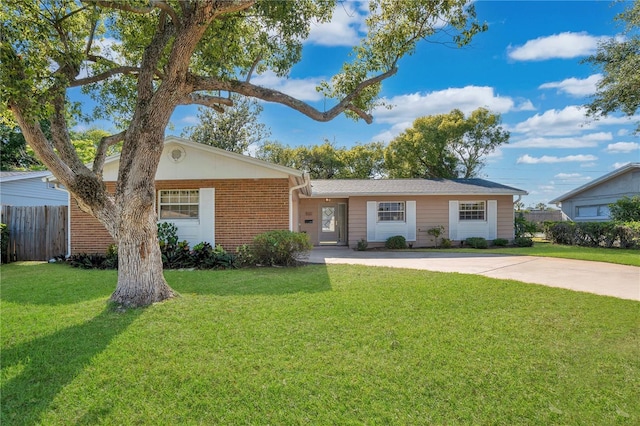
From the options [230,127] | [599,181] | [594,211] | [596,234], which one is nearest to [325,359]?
[596,234]

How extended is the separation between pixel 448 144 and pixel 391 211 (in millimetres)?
12332

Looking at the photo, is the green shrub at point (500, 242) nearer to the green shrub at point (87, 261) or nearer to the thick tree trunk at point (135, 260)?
the thick tree trunk at point (135, 260)

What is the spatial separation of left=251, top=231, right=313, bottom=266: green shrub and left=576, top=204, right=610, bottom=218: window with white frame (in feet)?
64.3

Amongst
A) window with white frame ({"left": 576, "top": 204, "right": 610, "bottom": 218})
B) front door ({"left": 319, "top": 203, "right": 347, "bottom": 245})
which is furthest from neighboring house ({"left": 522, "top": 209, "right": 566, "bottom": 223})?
front door ({"left": 319, "top": 203, "right": 347, "bottom": 245})

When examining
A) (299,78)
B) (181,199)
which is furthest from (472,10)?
(181,199)

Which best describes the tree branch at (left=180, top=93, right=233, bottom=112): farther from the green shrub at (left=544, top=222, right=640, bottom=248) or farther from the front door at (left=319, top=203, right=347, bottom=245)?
the green shrub at (left=544, top=222, right=640, bottom=248)

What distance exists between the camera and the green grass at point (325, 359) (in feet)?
9.23

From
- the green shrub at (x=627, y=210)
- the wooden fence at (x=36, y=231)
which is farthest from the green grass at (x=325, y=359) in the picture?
Answer: the green shrub at (x=627, y=210)

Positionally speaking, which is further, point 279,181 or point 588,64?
point 588,64

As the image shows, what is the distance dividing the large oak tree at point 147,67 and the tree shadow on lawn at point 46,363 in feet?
3.28

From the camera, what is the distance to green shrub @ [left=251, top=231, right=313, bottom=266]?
910 cm

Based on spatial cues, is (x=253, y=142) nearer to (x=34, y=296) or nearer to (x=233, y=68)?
(x=233, y=68)

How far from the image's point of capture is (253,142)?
87.6 ft

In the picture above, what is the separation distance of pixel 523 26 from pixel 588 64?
15.5ft
